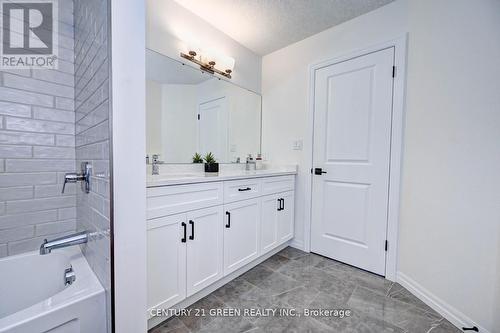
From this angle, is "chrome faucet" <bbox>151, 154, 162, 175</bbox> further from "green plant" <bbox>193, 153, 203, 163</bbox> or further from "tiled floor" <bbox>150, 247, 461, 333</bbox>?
"tiled floor" <bbox>150, 247, 461, 333</bbox>

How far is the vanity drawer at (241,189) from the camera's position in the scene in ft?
5.33

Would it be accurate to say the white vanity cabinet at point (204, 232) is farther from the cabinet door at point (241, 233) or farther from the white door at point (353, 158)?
the white door at point (353, 158)

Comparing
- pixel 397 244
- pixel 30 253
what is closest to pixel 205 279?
pixel 30 253

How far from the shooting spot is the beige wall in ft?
3.97

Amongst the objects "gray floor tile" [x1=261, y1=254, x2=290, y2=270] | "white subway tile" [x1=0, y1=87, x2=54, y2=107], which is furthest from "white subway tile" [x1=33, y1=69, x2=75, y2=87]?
"gray floor tile" [x1=261, y1=254, x2=290, y2=270]

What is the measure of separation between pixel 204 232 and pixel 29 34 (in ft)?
5.30

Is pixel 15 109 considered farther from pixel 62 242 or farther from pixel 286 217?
pixel 286 217

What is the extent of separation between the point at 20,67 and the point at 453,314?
3.02 m

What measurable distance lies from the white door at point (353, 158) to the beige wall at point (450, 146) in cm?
16

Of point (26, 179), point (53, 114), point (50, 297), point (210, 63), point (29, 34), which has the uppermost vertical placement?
point (210, 63)

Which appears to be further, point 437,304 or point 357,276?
point 357,276

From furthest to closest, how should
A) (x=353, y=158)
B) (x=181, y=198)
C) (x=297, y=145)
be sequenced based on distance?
(x=297, y=145) < (x=353, y=158) < (x=181, y=198)

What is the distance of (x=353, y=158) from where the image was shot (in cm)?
199

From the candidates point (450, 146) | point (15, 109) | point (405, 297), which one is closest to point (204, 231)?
point (15, 109)
